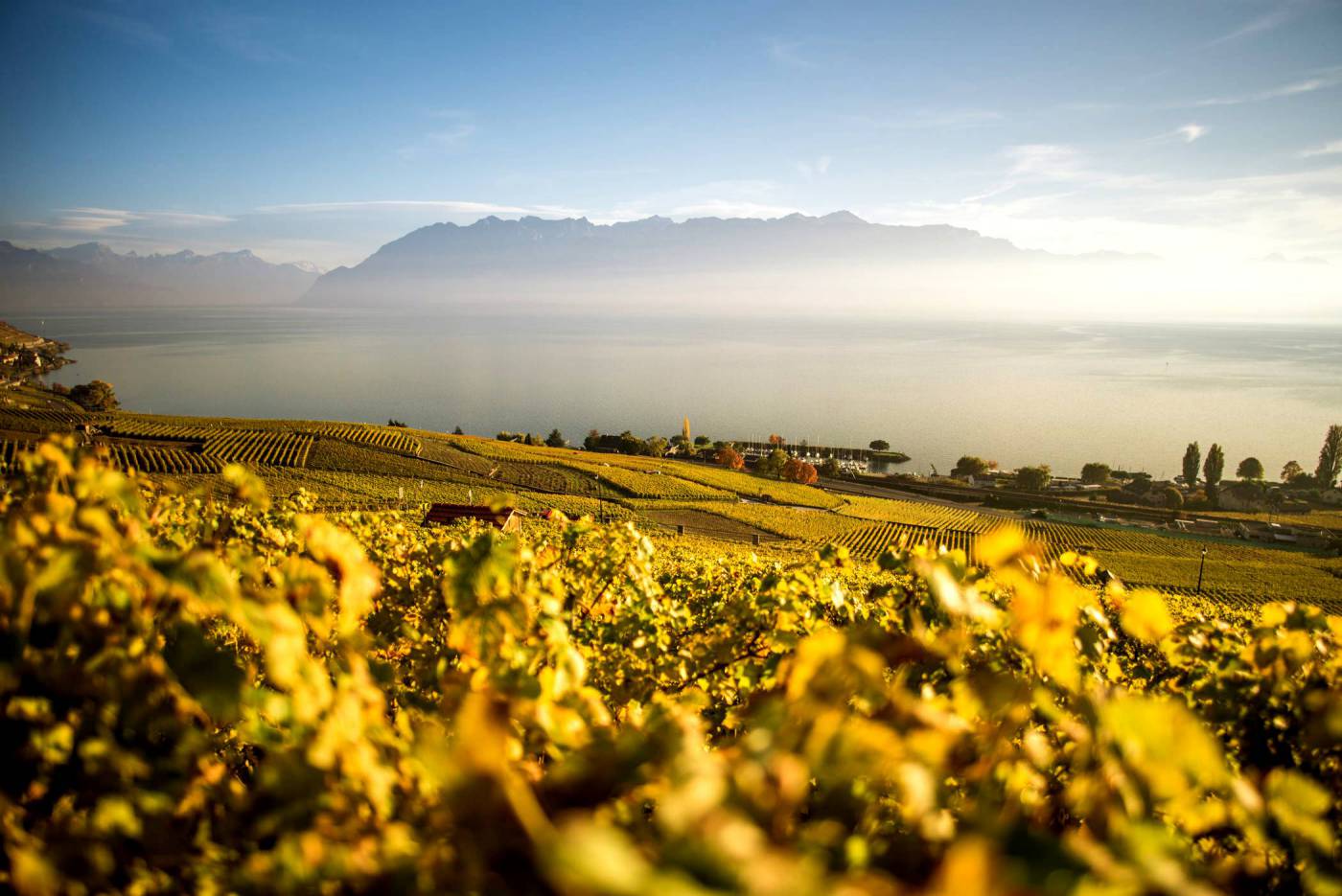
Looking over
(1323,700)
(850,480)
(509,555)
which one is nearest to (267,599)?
(509,555)

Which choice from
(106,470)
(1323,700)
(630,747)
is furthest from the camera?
(1323,700)

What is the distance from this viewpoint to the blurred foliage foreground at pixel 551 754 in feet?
3.06

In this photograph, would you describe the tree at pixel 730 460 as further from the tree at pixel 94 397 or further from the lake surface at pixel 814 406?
the tree at pixel 94 397

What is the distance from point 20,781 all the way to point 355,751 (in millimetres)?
1126

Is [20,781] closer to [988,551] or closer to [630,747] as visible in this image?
[630,747]

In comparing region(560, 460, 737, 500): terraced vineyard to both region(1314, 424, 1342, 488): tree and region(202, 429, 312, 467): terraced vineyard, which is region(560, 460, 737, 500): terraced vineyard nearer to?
region(202, 429, 312, 467): terraced vineyard

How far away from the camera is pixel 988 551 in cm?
170

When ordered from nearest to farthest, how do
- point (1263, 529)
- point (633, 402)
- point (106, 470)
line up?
point (106, 470) < point (1263, 529) < point (633, 402)

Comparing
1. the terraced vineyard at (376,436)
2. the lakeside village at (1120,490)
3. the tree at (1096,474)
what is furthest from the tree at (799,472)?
the terraced vineyard at (376,436)

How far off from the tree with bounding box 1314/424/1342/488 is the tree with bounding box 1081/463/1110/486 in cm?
3283

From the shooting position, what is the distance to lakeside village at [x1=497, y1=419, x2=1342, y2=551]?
2972 inches

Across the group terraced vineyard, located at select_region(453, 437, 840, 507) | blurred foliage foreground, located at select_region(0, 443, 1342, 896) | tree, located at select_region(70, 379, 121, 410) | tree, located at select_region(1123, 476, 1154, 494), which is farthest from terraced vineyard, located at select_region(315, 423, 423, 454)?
tree, located at select_region(1123, 476, 1154, 494)

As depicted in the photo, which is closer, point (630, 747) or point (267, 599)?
point (630, 747)

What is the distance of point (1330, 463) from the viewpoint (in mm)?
96375
